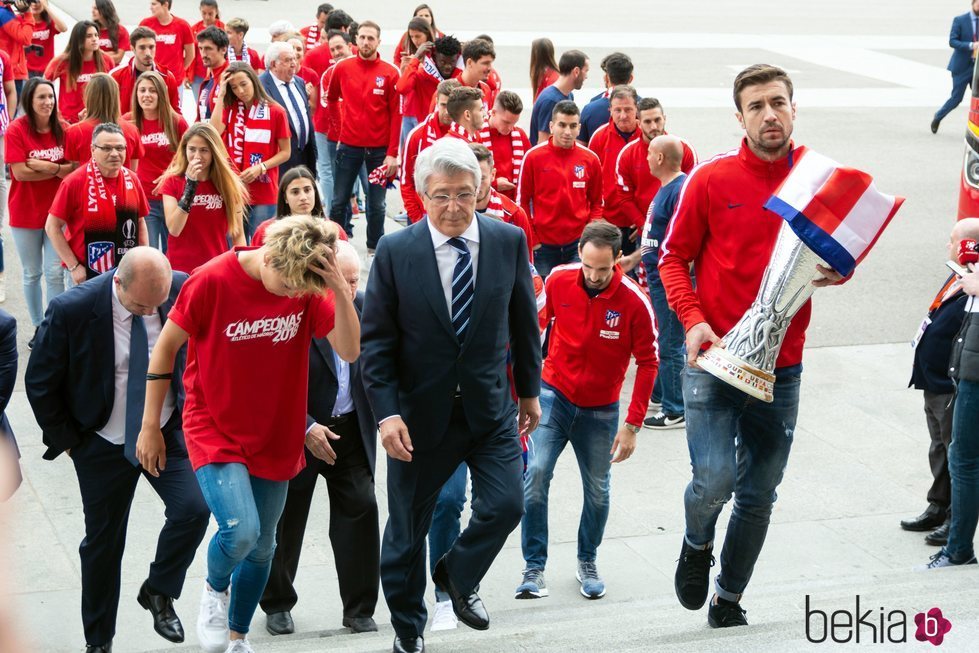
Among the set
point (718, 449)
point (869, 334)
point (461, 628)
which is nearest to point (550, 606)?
point (461, 628)

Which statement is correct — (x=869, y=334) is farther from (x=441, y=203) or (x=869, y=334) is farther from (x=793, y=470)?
(x=441, y=203)

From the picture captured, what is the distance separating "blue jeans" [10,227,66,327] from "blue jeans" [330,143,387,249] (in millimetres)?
3130

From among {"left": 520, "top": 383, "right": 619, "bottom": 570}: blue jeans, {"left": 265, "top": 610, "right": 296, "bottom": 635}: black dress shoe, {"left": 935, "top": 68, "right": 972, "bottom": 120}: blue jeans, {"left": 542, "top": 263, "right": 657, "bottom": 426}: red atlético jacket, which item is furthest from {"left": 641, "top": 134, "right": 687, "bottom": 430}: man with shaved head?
{"left": 935, "top": 68, "right": 972, "bottom": 120}: blue jeans

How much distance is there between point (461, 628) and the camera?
20.1 feet

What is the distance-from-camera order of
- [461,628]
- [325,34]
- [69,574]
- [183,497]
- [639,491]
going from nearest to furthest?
[183,497] < [461,628] < [69,574] < [639,491] < [325,34]

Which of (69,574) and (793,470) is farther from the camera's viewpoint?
(793,470)

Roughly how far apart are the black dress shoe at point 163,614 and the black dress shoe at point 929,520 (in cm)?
434

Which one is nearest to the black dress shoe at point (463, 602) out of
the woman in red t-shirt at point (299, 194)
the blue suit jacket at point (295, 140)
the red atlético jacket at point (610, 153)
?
the woman in red t-shirt at point (299, 194)

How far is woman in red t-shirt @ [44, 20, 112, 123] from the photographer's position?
1210 centimetres

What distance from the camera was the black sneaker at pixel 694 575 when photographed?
5379 mm

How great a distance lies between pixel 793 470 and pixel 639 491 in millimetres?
1141

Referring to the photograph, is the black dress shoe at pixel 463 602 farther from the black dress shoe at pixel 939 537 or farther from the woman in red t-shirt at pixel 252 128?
the woman in red t-shirt at pixel 252 128

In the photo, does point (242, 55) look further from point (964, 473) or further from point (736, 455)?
point (736, 455)

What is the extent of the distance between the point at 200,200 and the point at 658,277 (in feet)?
10.6
